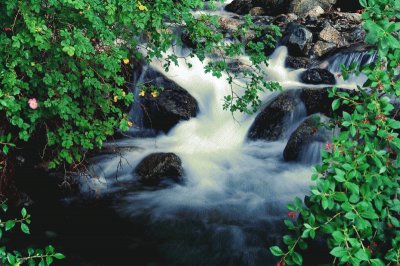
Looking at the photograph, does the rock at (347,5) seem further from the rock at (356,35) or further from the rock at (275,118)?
the rock at (275,118)

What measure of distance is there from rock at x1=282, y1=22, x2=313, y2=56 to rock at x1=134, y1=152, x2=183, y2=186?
22.0 ft

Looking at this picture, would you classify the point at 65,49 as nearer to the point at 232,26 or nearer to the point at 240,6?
the point at 232,26

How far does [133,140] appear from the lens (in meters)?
7.73

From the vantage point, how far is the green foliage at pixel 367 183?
1.77 metres

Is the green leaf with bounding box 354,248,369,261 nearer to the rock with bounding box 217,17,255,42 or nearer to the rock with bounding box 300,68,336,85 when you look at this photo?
the rock with bounding box 300,68,336,85

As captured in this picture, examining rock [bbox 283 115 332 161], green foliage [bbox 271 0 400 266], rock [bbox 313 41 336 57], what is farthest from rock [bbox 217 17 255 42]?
green foliage [bbox 271 0 400 266]

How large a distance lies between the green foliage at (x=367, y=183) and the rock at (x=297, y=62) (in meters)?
9.04

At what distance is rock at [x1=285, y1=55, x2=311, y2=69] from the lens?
35.4 feet

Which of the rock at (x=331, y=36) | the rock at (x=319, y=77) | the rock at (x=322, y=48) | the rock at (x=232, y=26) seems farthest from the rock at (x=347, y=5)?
the rock at (x=319, y=77)

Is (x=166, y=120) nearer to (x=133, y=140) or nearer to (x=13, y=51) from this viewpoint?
(x=133, y=140)

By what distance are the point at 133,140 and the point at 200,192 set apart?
2475mm

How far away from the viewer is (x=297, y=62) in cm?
1095

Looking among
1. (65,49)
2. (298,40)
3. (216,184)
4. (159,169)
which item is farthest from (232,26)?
(65,49)

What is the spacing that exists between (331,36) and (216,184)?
7.50 metres
